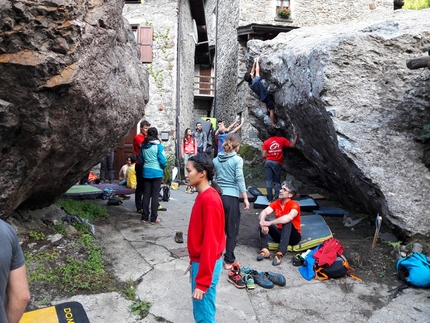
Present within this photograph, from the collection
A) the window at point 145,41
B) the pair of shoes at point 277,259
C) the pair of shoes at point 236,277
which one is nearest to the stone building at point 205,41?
the window at point 145,41

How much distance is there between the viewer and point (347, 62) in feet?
17.3

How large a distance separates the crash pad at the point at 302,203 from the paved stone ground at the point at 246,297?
258cm

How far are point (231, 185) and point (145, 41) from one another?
904 cm

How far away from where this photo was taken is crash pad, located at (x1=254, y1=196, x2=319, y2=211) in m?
7.07

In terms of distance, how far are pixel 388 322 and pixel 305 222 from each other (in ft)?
7.70

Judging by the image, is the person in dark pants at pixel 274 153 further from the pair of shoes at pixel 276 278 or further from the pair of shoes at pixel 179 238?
the pair of shoes at pixel 276 278

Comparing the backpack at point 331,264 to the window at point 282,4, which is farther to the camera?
the window at point 282,4

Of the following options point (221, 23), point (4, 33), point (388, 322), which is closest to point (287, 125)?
point (388, 322)

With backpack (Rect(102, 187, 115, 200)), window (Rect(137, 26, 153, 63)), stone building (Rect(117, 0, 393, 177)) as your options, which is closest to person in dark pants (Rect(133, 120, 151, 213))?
backpack (Rect(102, 187, 115, 200))

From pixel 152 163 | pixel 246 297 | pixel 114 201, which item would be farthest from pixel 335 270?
pixel 114 201

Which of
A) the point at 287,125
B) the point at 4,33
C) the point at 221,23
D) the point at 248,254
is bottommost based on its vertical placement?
the point at 248,254

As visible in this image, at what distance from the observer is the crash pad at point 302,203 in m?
7.07

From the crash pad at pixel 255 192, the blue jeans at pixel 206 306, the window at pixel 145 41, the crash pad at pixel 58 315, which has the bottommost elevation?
the crash pad at pixel 255 192

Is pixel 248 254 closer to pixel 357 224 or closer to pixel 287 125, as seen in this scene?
pixel 357 224
